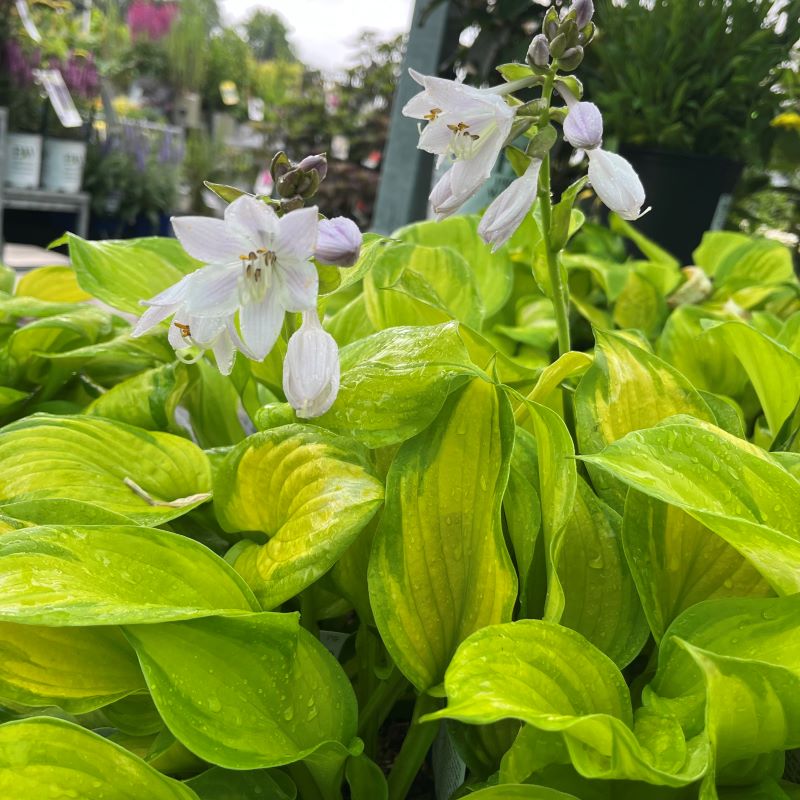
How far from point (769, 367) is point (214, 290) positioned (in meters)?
0.36

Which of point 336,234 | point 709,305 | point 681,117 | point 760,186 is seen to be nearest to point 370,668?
point 336,234

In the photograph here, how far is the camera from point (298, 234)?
0.30 m

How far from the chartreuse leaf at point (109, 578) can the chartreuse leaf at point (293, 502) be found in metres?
0.03

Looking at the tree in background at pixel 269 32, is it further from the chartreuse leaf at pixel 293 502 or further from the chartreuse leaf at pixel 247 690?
the chartreuse leaf at pixel 247 690

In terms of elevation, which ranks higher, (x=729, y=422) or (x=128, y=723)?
(x=729, y=422)

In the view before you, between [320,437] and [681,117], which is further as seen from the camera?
[681,117]

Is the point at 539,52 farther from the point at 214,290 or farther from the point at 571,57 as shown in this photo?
the point at 214,290

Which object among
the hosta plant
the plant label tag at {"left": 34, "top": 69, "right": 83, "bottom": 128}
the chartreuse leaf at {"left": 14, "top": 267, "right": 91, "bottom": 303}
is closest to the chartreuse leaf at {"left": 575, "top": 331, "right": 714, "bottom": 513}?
the hosta plant

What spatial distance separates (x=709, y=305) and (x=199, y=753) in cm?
82

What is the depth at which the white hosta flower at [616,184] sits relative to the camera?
400 millimetres

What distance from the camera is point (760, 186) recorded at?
1.53 meters

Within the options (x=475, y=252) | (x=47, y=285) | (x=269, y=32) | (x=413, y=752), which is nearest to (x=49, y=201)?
(x=47, y=285)

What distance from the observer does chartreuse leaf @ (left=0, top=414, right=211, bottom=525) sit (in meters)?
0.42

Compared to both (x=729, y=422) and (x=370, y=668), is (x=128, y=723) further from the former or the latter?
(x=729, y=422)
